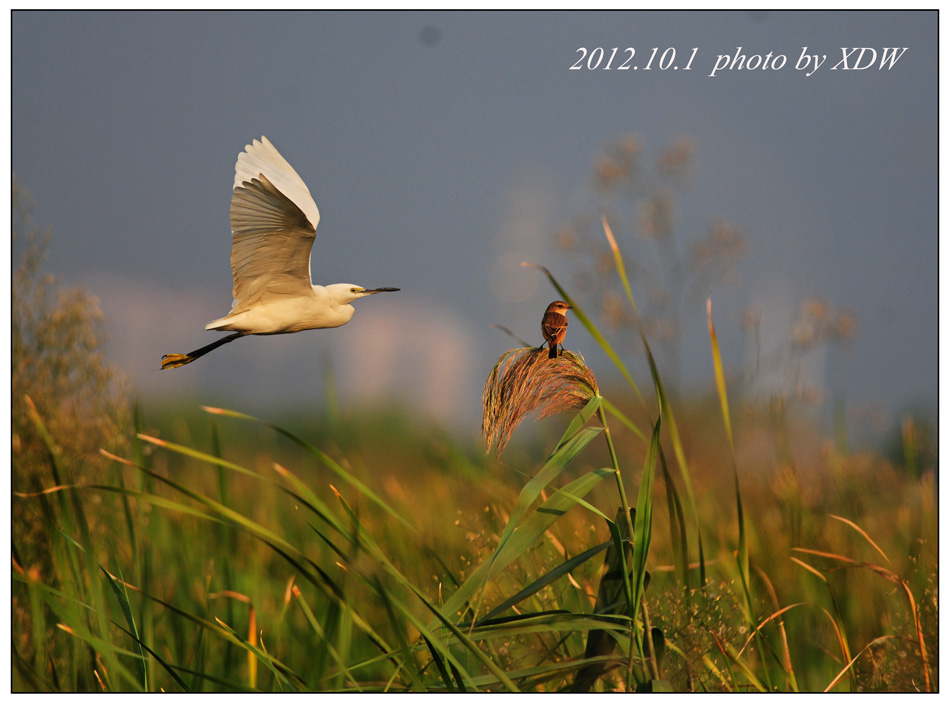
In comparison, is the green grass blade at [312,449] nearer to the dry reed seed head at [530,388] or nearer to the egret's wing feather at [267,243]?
the dry reed seed head at [530,388]

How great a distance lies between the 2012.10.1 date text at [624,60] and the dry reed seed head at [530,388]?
4.13ft

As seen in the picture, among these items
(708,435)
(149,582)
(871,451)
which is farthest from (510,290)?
(149,582)

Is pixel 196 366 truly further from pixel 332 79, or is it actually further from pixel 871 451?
pixel 871 451

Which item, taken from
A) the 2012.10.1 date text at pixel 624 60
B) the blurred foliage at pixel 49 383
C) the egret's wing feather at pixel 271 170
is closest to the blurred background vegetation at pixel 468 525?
the blurred foliage at pixel 49 383

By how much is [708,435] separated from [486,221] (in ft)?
3.95

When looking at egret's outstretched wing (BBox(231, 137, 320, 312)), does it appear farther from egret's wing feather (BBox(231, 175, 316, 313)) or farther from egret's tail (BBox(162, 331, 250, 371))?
egret's tail (BBox(162, 331, 250, 371))

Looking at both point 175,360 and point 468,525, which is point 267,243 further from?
point 468,525

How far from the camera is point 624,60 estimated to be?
239cm

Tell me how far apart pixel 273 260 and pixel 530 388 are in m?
0.97

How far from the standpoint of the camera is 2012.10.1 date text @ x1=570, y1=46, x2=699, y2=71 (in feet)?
7.86

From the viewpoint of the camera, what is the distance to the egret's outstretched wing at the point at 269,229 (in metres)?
2.03

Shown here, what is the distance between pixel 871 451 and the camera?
7.93 feet

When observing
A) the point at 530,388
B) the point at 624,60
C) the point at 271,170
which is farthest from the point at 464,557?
the point at 624,60

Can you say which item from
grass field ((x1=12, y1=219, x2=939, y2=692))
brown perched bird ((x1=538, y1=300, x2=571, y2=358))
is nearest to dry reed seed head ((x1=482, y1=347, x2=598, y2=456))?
brown perched bird ((x1=538, y1=300, x2=571, y2=358))
